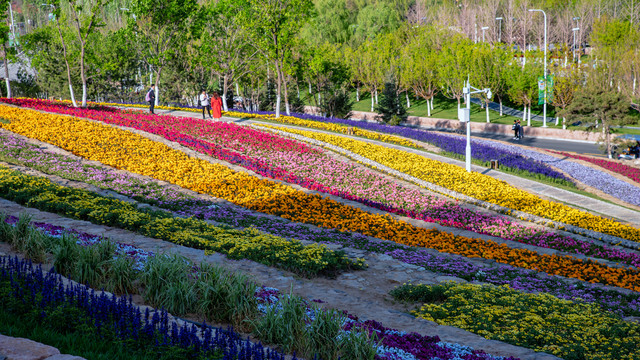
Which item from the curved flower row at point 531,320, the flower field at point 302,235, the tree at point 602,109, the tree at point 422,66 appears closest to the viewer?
the flower field at point 302,235

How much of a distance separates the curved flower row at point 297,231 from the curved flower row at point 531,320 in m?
1.49

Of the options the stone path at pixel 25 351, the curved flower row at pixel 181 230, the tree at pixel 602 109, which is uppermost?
the tree at pixel 602 109

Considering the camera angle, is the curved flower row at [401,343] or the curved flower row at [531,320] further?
the curved flower row at [531,320]

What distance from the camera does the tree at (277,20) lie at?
115 ft

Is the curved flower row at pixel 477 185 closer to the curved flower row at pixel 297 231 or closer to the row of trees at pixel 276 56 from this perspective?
the curved flower row at pixel 297 231

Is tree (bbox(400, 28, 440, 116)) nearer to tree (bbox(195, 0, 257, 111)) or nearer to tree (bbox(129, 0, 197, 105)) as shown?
tree (bbox(195, 0, 257, 111))

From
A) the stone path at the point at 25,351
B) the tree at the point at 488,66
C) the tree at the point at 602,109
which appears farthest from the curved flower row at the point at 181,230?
the tree at the point at 488,66

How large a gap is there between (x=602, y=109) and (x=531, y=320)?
96.0ft

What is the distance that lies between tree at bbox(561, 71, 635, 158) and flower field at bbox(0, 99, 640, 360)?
1493 cm

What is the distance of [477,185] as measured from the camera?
20.0 metres

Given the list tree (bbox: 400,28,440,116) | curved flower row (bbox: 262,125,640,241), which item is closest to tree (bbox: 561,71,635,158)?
curved flower row (bbox: 262,125,640,241)

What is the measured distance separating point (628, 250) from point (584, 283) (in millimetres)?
4263

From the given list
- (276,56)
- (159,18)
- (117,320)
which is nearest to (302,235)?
(117,320)

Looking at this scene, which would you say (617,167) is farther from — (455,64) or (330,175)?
(455,64)
